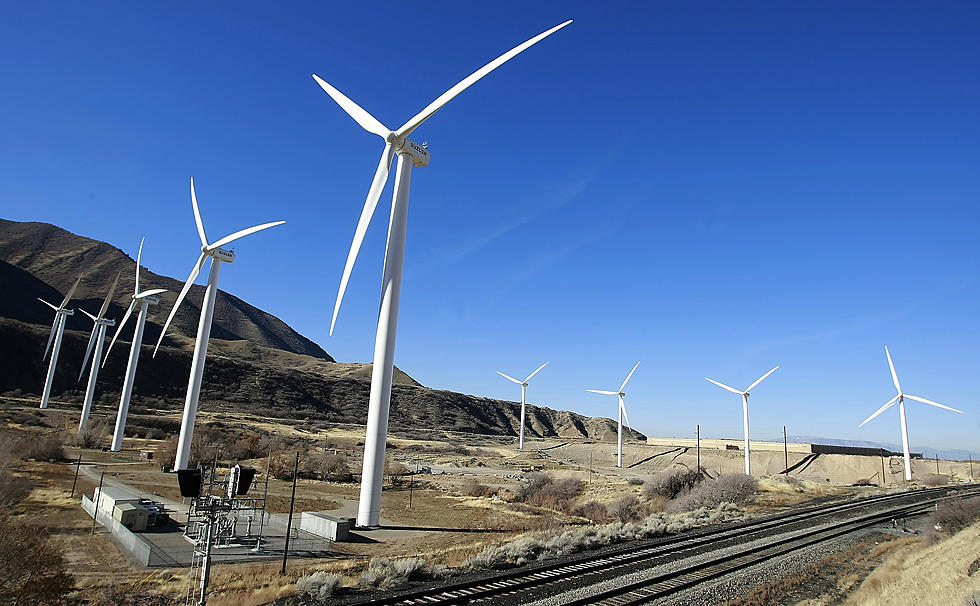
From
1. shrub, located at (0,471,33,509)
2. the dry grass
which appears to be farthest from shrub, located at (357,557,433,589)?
shrub, located at (0,471,33,509)

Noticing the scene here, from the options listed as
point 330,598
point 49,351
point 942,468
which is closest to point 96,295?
point 49,351

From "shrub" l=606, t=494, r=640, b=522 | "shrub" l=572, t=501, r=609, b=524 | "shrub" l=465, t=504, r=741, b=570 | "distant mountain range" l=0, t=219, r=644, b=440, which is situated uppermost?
"distant mountain range" l=0, t=219, r=644, b=440

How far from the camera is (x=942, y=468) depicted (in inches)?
3590

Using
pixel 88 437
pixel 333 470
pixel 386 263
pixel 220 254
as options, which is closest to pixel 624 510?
pixel 386 263

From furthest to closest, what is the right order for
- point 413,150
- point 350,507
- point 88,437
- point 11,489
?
point 88,437, point 350,507, point 413,150, point 11,489

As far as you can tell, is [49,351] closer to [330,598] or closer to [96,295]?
[96,295]

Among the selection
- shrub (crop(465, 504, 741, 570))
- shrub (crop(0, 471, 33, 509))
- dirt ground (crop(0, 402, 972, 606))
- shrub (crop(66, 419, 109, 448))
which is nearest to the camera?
dirt ground (crop(0, 402, 972, 606))

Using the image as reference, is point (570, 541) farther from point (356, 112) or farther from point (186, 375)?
point (186, 375)

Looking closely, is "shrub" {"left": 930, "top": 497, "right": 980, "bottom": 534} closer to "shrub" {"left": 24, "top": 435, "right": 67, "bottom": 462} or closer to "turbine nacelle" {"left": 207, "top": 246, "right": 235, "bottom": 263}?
"turbine nacelle" {"left": 207, "top": 246, "right": 235, "bottom": 263}

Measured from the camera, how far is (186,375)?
392 feet

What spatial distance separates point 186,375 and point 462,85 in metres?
118

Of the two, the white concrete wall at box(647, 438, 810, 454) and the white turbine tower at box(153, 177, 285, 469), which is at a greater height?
the white turbine tower at box(153, 177, 285, 469)

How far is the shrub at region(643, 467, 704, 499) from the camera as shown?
1661 inches

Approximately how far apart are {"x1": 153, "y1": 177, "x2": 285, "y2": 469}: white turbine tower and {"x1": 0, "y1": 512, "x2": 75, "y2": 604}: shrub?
87.8 ft
